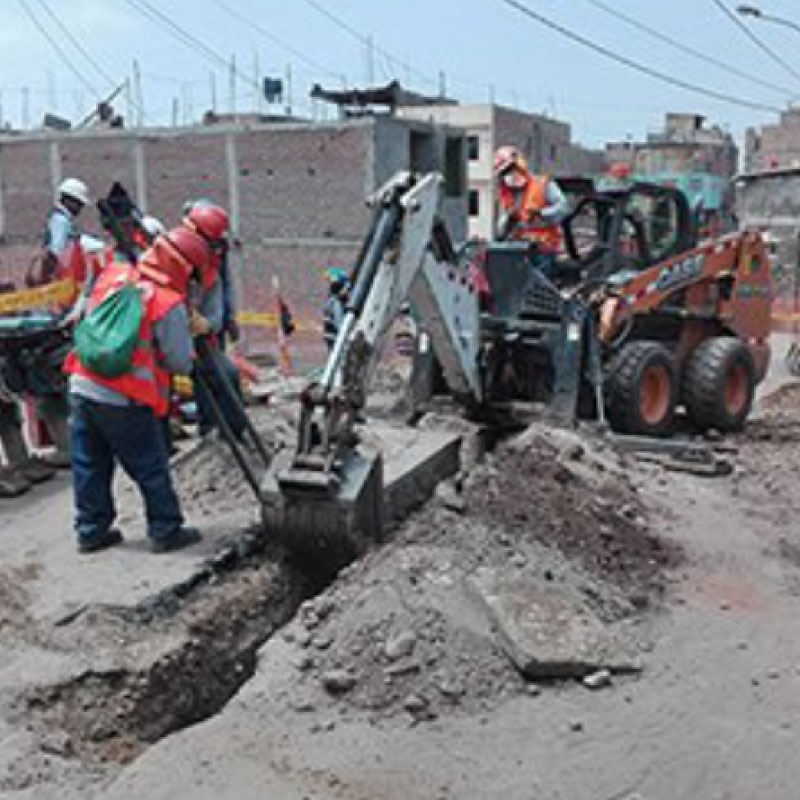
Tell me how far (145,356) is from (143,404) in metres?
0.24

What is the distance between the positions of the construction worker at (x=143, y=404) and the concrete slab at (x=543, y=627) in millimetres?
1754

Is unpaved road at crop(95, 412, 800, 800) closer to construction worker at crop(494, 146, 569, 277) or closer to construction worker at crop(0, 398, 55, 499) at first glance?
construction worker at crop(0, 398, 55, 499)

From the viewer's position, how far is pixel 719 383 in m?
9.48

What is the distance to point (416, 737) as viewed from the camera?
414cm

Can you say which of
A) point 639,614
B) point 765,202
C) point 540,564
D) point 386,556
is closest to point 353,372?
point 386,556

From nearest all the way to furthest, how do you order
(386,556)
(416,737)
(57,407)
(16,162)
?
1. (416,737)
2. (386,556)
3. (57,407)
4. (16,162)

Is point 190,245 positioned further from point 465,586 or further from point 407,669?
point 407,669

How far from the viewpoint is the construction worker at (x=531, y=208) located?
8.91m

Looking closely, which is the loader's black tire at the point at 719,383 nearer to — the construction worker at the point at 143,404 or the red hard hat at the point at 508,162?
the red hard hat at the point at 508,162

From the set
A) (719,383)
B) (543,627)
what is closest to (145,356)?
(543,627)

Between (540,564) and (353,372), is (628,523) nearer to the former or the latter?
(540,564)

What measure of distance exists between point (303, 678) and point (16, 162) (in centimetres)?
2097

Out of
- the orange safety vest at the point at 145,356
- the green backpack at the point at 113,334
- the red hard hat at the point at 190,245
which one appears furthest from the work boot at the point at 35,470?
the red hard hat at the point at 190,245

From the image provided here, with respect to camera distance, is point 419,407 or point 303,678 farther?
point 419,407
